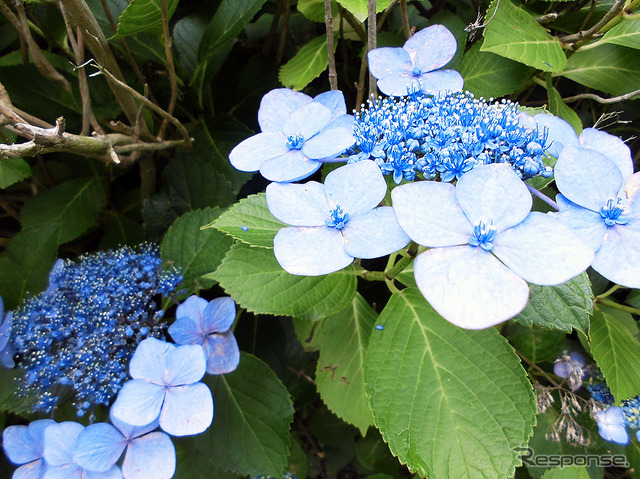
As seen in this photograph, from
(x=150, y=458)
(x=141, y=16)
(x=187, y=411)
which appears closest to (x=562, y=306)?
(x=187, y=411)

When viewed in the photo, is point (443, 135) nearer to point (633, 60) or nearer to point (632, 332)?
point (633, 60)

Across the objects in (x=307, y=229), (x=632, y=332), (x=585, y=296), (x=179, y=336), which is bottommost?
(x=632, y=332)

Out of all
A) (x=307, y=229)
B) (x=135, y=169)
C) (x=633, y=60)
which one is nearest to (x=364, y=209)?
(x=307, y=229)

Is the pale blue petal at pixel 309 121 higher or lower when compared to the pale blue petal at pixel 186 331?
higher

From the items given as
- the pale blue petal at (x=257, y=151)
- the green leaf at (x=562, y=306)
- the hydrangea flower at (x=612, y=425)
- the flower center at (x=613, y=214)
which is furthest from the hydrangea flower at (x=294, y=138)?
the hydrangea flower at (x=612, y=425)

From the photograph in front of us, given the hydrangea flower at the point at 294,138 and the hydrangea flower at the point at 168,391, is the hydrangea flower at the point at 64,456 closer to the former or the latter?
the hydrangea flower at the point at 168,391

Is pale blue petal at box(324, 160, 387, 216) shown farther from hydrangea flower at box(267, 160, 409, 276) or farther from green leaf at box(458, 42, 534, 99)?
green leaf at box(458, 42, 534, 99)

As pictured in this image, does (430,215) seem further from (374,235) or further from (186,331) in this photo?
(186,331)
